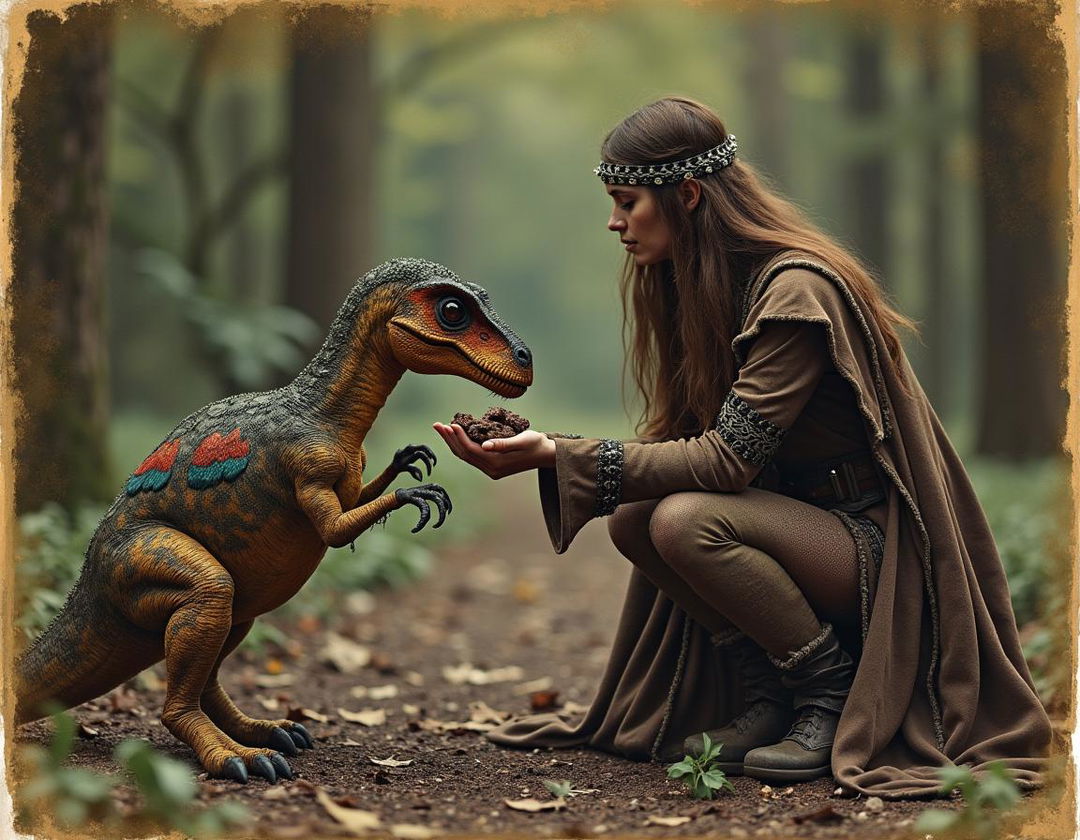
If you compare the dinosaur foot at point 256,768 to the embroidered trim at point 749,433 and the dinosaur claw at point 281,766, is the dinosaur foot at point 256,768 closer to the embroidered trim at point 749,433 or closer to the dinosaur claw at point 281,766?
the dinosaur claw at point 281,766

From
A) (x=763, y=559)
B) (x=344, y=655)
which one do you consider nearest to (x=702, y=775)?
(x=763, y=559)

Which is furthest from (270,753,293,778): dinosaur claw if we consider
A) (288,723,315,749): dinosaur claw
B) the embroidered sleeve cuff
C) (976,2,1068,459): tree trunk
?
(976,2,1068,459): tree trunk

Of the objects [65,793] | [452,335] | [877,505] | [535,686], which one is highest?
[452,335]

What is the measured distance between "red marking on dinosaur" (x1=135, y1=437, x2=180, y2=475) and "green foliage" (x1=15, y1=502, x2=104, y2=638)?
3.61 feet

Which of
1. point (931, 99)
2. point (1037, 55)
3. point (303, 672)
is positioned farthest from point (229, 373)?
point (931, 99)

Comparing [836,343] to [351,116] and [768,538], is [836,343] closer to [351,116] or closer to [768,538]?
[768,538]

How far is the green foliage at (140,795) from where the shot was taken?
2871 millimetres

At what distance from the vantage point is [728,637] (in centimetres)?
415

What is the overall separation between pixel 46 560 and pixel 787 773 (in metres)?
3.46

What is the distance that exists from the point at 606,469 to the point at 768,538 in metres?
0.57

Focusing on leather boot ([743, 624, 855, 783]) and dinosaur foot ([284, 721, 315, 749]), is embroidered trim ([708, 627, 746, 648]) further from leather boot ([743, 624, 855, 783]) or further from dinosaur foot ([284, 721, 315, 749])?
dinosaur foot ([284, 721, 315, 749])

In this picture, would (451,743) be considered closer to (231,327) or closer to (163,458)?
(163,458)

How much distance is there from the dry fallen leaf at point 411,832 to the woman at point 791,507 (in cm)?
104

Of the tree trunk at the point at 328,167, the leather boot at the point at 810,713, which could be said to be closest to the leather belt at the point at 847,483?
the leather boot at the point at 810,713
